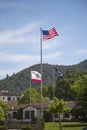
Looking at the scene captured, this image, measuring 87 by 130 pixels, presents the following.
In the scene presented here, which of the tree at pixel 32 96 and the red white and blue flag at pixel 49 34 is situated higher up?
the red white and blue flag at pixel 49 34

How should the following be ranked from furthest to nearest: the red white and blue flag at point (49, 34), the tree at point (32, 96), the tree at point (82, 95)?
the tree at point (32, 96), the tree at point (82, 95), the red white and blue flag at point (49, 34)

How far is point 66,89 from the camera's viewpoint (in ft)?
360

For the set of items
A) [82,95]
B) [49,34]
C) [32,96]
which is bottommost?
[82,95]

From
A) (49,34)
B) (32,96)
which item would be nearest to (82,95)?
(49,34)

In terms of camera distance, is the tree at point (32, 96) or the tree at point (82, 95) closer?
the tree at point (82, 95)

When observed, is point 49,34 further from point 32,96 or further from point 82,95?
point 32,96

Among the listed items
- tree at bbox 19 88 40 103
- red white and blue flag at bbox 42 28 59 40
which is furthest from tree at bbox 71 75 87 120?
tree at bbox 19 88 40 103

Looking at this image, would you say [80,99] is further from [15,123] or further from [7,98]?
[7,98]

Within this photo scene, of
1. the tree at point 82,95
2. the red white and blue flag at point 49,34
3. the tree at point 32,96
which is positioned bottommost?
the tree at point 82,95

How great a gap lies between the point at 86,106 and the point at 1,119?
12289 millimetres

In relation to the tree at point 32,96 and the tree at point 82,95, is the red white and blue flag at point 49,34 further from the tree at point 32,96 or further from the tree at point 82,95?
the tree at point 32,96

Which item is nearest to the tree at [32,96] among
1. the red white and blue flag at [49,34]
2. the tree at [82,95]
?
the tree at [82,95]

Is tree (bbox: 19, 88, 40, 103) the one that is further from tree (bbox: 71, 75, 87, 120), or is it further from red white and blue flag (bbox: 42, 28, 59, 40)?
red white and blue flag (bbox: 42, 28, 59, 40)

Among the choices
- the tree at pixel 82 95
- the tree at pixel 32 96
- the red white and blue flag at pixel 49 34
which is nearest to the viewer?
the red white and blue flag at pixel 49 34
